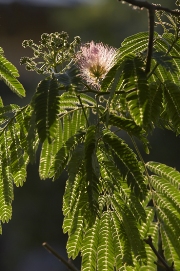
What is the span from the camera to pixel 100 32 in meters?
9.78

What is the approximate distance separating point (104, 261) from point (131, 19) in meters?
8.33

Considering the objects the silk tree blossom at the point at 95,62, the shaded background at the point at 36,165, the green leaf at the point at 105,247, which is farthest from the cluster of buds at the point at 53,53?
the shaded background at the point at 36,165

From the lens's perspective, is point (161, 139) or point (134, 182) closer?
point (134, 182)

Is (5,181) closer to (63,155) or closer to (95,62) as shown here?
(63,155)

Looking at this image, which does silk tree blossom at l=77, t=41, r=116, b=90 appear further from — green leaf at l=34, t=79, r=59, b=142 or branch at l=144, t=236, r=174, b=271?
branch at l=144, t=236, r=174, b=271

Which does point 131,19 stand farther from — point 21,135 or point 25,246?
point 21,135

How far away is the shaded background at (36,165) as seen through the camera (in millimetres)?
8023

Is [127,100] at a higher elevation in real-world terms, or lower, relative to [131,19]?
higher

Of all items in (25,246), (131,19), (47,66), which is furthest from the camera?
(131,19)

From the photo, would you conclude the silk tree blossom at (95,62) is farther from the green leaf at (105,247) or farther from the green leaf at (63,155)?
the green leaf at (105,247)

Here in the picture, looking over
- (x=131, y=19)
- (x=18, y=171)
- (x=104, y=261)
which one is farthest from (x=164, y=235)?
(x=131, y=19)

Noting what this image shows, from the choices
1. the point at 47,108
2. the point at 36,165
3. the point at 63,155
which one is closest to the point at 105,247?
the point at 63,155

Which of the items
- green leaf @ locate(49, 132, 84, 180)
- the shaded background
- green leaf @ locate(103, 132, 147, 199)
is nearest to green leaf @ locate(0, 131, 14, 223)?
green leaf @ locate(49, 132, 84, 180)

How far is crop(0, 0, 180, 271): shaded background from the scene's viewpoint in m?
8.02
